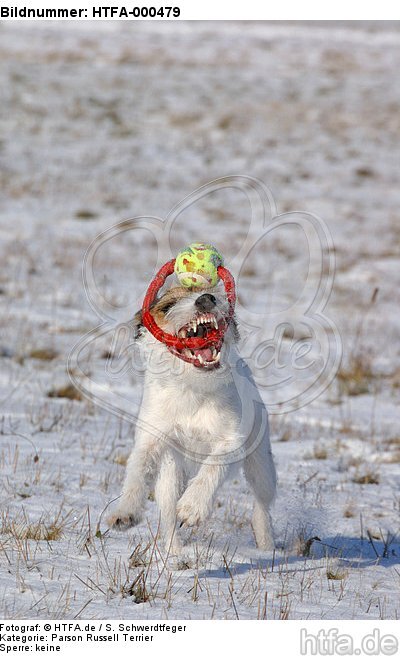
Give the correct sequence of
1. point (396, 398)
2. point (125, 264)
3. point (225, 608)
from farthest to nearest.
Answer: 1. point (125, 264)
2. point (396, 398)
3. point (225, 608)

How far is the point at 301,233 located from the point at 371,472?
10309 mm

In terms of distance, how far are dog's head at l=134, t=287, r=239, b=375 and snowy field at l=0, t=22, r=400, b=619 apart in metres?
0.96

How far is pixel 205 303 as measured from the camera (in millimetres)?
4066

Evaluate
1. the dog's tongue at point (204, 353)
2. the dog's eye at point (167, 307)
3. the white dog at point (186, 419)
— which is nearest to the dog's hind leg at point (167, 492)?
the white dog at point (186, 419)

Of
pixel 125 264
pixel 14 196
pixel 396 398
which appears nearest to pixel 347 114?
pixel 14 196

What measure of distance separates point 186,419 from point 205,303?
0.69 meters

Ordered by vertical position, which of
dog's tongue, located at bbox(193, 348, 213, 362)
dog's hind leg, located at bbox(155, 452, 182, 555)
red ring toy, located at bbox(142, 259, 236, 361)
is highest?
red ring toy, located at bbox(142, 259, 236, 361)

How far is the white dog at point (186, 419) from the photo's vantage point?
4137 millimetres

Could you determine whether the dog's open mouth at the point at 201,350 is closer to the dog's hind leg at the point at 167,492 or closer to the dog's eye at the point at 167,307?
the dog's eye at the point at 167,307

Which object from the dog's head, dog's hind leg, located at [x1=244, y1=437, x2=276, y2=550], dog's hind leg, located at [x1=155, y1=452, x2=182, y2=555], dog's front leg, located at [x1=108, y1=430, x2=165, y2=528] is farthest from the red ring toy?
dog's hind leg, located at [x1=244, y1=437, x2=276, y2=550]

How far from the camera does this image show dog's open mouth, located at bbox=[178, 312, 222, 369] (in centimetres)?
414

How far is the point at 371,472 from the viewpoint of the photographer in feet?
20.4

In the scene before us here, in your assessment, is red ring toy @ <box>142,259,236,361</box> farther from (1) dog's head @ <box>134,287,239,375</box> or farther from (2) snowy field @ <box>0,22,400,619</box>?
(2) snowy field @ <box>0,22,400,619</box>
